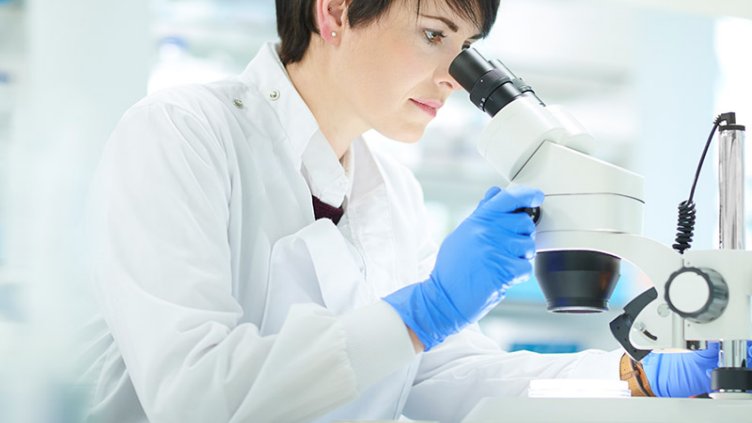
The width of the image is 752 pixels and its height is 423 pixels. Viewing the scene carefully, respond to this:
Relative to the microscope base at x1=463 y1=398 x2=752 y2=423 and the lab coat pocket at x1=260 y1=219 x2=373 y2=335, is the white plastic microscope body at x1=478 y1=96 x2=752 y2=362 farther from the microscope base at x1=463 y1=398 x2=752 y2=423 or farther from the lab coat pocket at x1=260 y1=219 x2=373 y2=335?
the lab coat pocket at x1=260 y1=219 x2=373 y2=335

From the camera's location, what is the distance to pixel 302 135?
1589mm

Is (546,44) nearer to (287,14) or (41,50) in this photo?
(287,14)

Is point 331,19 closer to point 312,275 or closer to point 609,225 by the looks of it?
point 312,275

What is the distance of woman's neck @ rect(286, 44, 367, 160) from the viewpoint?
1.64 m

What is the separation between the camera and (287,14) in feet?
5.57

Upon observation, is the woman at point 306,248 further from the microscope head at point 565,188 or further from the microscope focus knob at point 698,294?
the microscope focus knob at point 698,294

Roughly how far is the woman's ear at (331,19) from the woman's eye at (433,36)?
17 cm

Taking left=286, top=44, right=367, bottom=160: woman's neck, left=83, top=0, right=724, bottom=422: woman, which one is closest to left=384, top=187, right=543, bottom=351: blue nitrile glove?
left=83, top=0, right=724, bottom=422: woman

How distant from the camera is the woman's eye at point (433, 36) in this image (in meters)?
1.54

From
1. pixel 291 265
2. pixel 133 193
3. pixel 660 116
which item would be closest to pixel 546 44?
pixel 660 116

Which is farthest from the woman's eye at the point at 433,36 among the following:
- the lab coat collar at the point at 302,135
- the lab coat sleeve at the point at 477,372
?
the lab coat sleeve at the point at 477,372

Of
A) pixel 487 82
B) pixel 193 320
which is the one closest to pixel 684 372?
pixel 487 82

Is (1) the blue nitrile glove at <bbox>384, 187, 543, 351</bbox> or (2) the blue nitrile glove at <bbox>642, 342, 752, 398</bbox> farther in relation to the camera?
(2) the blue nitrile glove at <bbox>642, 342, 752, 398</bbox>

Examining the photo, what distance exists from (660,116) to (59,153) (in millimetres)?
2469
